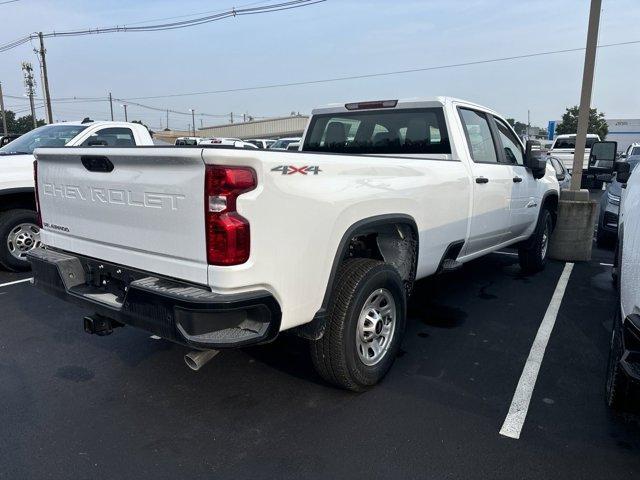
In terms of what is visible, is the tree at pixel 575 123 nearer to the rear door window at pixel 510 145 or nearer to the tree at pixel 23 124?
the rear door window at pixel 510 145

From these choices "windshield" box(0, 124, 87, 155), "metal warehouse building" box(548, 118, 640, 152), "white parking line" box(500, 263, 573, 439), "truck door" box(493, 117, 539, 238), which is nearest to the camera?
"white parking line" box(500, 263, 573, 439)

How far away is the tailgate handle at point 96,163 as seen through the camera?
2.86 meters

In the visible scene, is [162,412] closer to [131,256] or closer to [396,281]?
[131,256]

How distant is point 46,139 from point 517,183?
6.06 metres

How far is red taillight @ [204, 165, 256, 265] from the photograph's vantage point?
7.78 feet

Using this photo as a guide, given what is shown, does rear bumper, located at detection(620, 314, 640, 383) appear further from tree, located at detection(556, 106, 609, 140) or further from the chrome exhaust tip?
tree, located at detection(556, 106, 609, 140)

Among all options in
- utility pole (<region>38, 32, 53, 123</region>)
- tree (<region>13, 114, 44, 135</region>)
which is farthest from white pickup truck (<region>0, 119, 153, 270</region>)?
tree (<region>13, 114, 44, 135</region>)

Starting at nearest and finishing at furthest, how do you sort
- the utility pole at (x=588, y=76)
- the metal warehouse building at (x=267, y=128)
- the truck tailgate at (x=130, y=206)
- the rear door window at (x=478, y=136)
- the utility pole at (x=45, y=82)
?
the truck tailgate at (x=130, y=206) → the rear door window at (x=478, y=136) → the utility pole at (x=588, y=76) → the utility pole at (x=45, y=82) → the metal warehouse building at (x=267, y=128)

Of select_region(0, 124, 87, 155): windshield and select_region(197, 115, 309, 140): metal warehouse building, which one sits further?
select_region(197, 115, 309, 140): metal warehouse building

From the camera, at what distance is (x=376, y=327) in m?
3.44

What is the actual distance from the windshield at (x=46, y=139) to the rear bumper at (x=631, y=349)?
6.64 m

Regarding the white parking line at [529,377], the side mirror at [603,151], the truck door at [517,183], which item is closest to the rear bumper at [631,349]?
the white parking line at [529,377]

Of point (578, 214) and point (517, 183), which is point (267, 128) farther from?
point (517, 183)

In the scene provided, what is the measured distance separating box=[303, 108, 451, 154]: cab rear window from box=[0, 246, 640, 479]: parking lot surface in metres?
1.67
